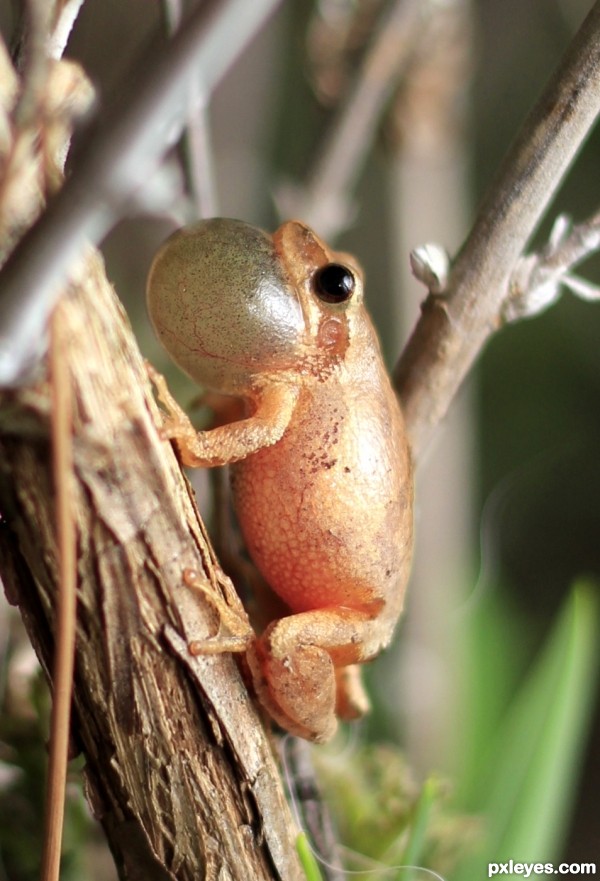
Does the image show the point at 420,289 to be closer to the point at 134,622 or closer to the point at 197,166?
the point at 197,166

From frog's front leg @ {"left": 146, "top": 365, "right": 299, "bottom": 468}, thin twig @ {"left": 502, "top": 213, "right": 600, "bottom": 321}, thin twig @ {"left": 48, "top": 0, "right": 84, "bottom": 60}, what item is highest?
thin twig @ {"left": 48, "top": 0, "right": 84, "bottom": 60}

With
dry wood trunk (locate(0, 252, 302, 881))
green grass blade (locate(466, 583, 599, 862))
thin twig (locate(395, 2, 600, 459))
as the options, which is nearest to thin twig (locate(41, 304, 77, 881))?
dry wood trunk (locate(0, 252, 302, 881))

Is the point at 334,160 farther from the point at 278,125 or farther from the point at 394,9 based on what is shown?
the point at 278,125

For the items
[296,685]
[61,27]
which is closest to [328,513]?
[296,685]

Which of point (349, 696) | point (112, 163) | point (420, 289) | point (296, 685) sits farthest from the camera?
point (420, 289)

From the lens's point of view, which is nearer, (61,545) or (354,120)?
(61,545)

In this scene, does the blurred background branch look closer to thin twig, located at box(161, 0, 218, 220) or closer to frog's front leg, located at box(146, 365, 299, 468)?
thin twig, located at box(161, 0, 218, 220)
